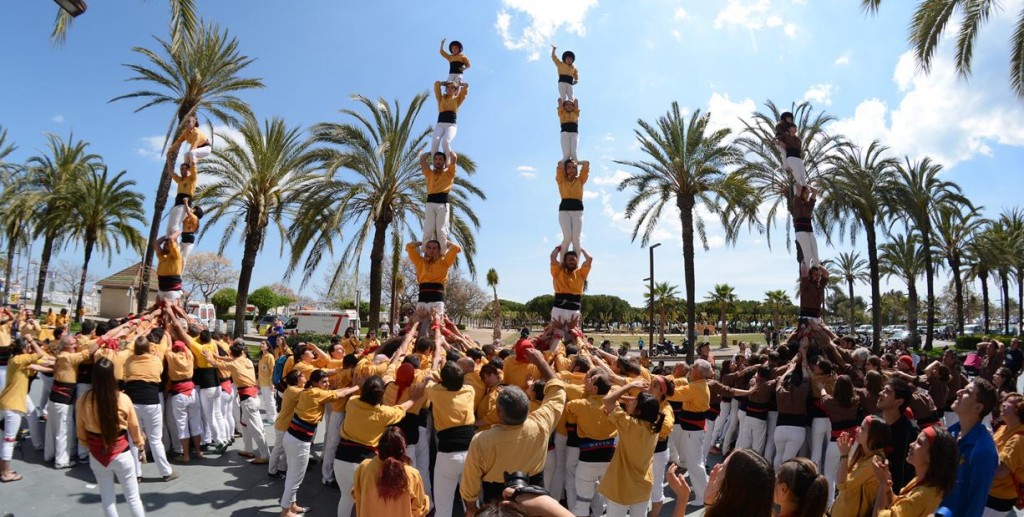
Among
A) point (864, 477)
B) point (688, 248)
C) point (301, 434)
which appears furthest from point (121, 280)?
point (864, 477)

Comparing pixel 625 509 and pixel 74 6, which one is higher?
pixel 74 6

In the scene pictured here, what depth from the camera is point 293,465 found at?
644 centimetres

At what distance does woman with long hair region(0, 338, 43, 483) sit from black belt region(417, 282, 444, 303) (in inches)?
217

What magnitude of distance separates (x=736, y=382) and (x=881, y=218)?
20.4m

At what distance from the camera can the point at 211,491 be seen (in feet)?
23.9

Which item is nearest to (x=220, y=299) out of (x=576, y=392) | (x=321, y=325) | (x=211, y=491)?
(x=321, y=325)

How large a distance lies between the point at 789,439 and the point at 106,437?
7.73 metres

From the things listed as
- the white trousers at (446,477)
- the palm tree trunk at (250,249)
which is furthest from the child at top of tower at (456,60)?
the palm tree trunk at (250,249)

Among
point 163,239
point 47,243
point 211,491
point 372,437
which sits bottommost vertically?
point 211,491

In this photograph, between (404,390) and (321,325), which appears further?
(321,325)

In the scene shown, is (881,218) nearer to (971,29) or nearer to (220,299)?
(971,29)

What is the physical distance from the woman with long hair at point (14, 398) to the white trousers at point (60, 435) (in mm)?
350

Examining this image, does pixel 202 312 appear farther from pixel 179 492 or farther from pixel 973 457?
pixel 973 457

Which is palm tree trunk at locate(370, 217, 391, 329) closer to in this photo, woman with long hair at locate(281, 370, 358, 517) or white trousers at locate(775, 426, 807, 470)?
woman with long hair at locate(281, 370, 358, 517)
